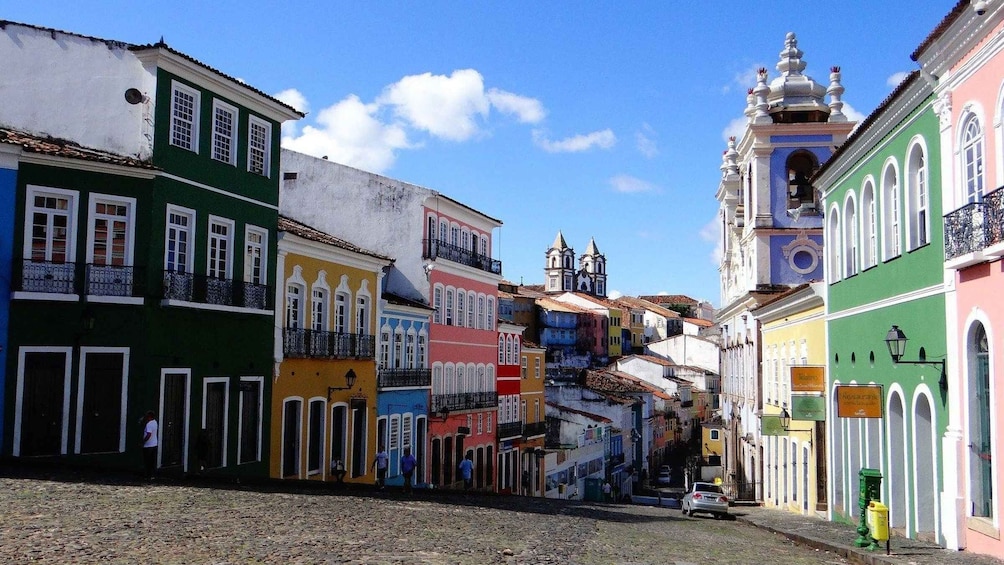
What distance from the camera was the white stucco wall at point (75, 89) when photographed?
2228 cm

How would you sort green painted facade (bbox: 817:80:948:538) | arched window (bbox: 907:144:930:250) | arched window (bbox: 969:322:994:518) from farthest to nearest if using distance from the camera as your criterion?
arched window (bbox: 907:144:930:250) → green painted facade (bbox: 817:80:948:538) → arched window (bbox: 969:322:994:518)

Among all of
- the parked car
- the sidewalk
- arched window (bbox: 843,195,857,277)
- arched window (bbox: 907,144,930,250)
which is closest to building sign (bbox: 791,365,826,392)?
arched window (bbox: 843,195,857,277)

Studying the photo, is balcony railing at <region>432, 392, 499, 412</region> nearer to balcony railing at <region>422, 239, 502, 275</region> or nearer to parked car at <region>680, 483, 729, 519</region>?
balcony railing at <region>422, 239, 502, 275</region>

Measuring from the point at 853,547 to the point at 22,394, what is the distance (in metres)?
15.4

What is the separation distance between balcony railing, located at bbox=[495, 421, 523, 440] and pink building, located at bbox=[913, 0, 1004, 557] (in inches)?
1235

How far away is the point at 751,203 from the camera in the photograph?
135ft

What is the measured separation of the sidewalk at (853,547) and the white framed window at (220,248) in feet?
46.2

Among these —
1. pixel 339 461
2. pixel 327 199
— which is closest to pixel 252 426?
pixel 339 461

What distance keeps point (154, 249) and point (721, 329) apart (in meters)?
37.1

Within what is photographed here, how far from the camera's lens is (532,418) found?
171 feet

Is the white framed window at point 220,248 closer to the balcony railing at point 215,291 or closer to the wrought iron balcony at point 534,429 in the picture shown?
the balcony railing at point 215,291

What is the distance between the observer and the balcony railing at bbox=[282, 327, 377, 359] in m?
27.2

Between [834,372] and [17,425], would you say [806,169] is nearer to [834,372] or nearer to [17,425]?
[834,372]

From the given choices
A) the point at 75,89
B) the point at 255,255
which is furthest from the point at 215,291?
the point at 75,89
